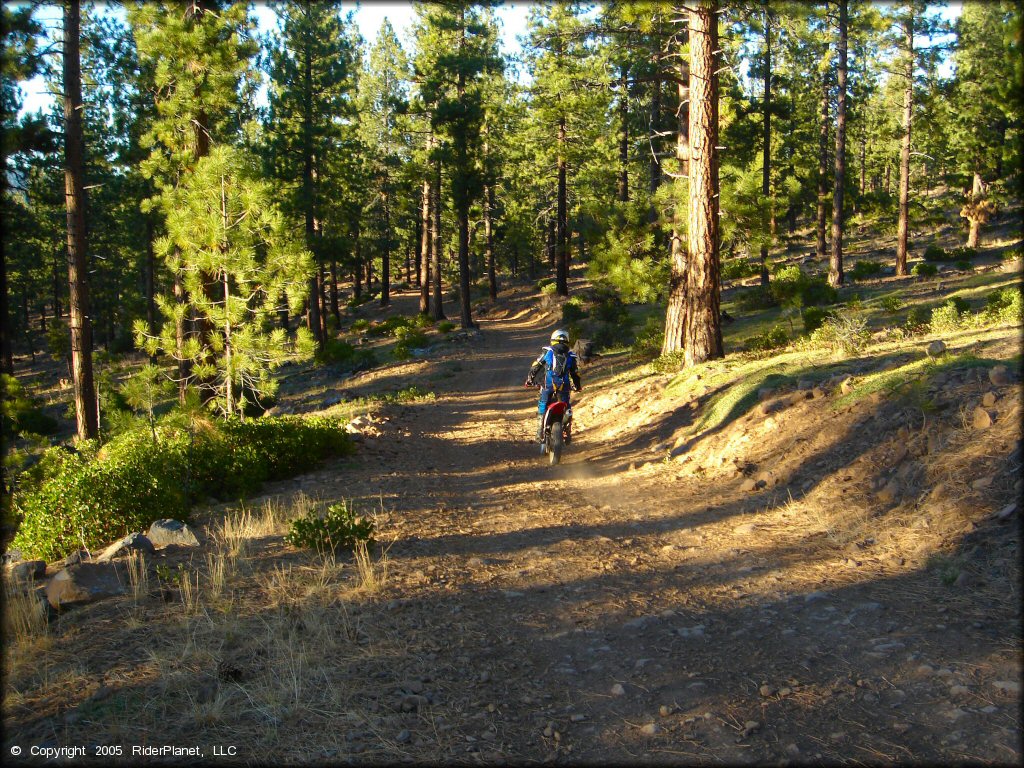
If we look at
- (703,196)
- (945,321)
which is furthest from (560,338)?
(945,321)

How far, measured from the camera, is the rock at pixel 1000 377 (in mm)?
7285

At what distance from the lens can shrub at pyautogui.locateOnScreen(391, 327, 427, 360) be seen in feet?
92.8

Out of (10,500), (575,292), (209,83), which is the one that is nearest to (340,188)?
(575,292)

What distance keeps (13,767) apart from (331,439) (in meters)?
8.26

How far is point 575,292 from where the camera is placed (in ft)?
135

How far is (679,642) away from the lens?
4.78 metres

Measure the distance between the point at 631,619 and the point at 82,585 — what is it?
4.15 m

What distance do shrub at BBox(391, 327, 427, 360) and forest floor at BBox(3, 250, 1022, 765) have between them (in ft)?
61.0

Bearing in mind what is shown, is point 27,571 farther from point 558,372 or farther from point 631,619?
point 558,372

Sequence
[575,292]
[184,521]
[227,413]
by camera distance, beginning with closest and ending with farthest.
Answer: [184,521], [227,413], [575,292]

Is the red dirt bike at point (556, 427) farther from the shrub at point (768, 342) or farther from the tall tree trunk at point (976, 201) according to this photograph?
the tall tree trunk at point (976, 201)

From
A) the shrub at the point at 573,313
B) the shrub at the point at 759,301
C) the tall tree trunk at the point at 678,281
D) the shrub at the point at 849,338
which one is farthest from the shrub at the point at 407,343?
the shrub at the point at 849,338

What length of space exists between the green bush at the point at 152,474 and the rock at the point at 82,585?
1694mm

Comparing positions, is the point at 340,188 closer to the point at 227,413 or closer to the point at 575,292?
the point at 575,292
